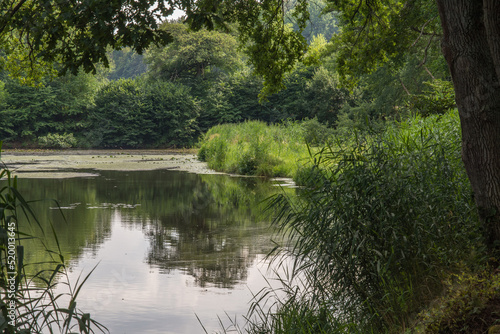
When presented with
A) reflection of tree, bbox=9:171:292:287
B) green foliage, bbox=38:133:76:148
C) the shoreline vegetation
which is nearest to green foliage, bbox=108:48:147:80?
green foliage, bbox=38:133:76:148

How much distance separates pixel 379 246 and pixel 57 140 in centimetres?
3621

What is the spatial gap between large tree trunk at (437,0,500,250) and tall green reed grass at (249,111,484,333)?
0.98 ft

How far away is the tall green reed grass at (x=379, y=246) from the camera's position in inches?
163

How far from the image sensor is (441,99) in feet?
38.8

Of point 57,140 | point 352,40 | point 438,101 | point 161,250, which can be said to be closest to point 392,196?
point 161,250

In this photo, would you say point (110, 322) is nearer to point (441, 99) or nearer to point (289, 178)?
point (441, 99)

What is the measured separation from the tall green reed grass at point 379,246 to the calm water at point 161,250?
2.87 ft

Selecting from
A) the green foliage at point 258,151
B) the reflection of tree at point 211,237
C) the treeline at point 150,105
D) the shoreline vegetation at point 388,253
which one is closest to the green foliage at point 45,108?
the treeline at point 150,105

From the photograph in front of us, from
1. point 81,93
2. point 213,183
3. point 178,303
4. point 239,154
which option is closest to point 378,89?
point 239,154

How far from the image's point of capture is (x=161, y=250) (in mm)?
7316

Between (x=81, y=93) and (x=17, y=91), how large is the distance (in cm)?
445

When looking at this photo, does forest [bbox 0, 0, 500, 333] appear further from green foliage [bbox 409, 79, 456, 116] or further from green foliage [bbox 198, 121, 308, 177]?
green foliage [bbox 198, 121, 308, 177]

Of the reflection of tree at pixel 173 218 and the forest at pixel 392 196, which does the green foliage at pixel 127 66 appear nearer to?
the reflection of tree at pixel 173 218

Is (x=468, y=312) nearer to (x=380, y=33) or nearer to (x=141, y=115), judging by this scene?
(x=380, y=33)
